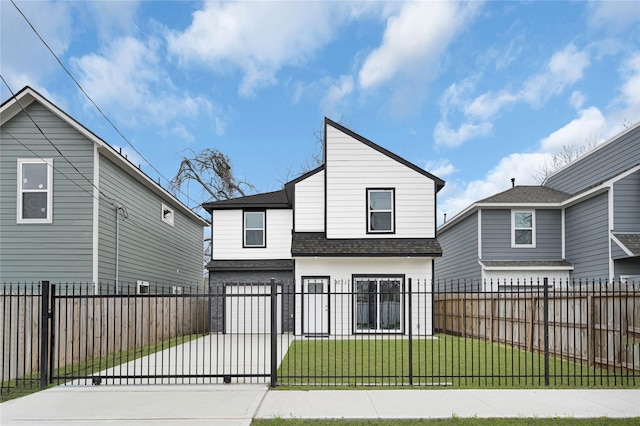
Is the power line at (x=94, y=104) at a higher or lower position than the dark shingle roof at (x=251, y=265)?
higher

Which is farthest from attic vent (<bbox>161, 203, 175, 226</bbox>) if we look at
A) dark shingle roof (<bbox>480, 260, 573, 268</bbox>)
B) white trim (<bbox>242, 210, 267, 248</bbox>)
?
dark shingle roof (<bbox>480, 260, 573, 268</bbox>)

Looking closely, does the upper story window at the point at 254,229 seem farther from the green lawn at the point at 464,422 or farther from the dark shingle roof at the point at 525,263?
the green lawn at the point at 464,422

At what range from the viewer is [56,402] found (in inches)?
337

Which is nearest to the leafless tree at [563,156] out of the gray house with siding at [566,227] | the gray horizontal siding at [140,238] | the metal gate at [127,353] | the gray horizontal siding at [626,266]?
the gray house with siding at [566,227]

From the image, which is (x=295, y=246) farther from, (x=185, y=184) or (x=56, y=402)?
(x=185, y=184)

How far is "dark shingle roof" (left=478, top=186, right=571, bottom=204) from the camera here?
892 inches

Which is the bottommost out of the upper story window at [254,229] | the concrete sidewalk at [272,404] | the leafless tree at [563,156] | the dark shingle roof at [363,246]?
the concrete sidewalk at [272,404]

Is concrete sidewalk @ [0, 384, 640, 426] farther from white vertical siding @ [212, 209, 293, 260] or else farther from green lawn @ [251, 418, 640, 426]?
white vertical siding @ [212, 209, 293, 260]

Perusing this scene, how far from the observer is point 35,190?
51.3 ft

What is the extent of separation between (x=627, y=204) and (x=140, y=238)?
55.5 ft

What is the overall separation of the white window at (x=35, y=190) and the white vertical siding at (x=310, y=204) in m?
8.73

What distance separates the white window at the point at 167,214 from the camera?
910 inches

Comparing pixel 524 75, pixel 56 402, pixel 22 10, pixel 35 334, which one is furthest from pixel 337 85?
pixel 56 402

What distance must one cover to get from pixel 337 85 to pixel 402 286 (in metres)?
16.6
